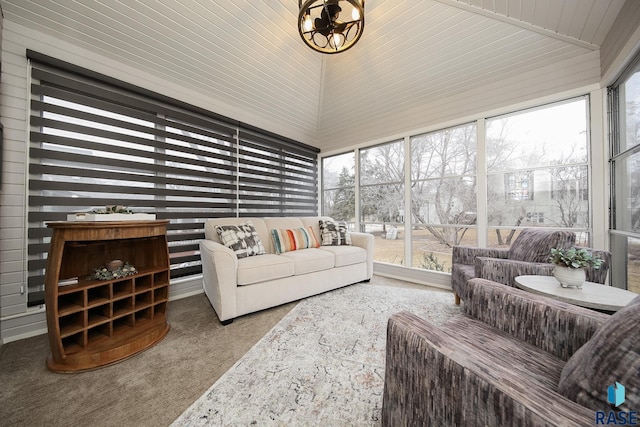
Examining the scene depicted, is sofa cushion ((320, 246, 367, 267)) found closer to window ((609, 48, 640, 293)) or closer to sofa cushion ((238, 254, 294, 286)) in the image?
sofa cushion ((238, 254, 294, 286))

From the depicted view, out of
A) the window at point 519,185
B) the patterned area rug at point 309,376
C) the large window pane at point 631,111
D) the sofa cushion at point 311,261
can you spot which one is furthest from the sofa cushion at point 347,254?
the large window pane at point 631,111

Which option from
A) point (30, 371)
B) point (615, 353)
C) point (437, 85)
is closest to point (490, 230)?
point (437, 85)

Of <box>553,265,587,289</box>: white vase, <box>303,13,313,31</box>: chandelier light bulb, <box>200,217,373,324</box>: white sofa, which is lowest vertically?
<box>200,217,373,324</box>: white sofa

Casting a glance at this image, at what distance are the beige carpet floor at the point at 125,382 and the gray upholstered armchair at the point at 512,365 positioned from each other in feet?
3.87

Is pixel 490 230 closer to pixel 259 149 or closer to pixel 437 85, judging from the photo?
pixel 437 85

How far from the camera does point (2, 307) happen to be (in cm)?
182

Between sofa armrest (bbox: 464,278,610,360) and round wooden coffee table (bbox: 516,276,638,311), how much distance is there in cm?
48

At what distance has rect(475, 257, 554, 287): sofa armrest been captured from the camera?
1.85m

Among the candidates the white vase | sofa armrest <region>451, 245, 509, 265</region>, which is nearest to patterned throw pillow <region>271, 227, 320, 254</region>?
sofa armrest <region>451, 245, 509, 265</region>

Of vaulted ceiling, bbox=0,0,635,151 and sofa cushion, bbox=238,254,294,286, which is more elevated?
vaulted ceiling, bbox=0,0,635,151

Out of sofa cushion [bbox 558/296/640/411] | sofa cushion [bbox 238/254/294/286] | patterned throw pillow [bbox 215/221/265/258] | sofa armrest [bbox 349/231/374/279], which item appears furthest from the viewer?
sofa armrest [bbox 349/231/374/279]

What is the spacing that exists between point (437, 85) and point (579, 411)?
3.60 meters

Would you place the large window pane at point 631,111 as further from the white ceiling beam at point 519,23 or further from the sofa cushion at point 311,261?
the sofa cushion at point 311,261

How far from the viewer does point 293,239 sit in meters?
3.16
